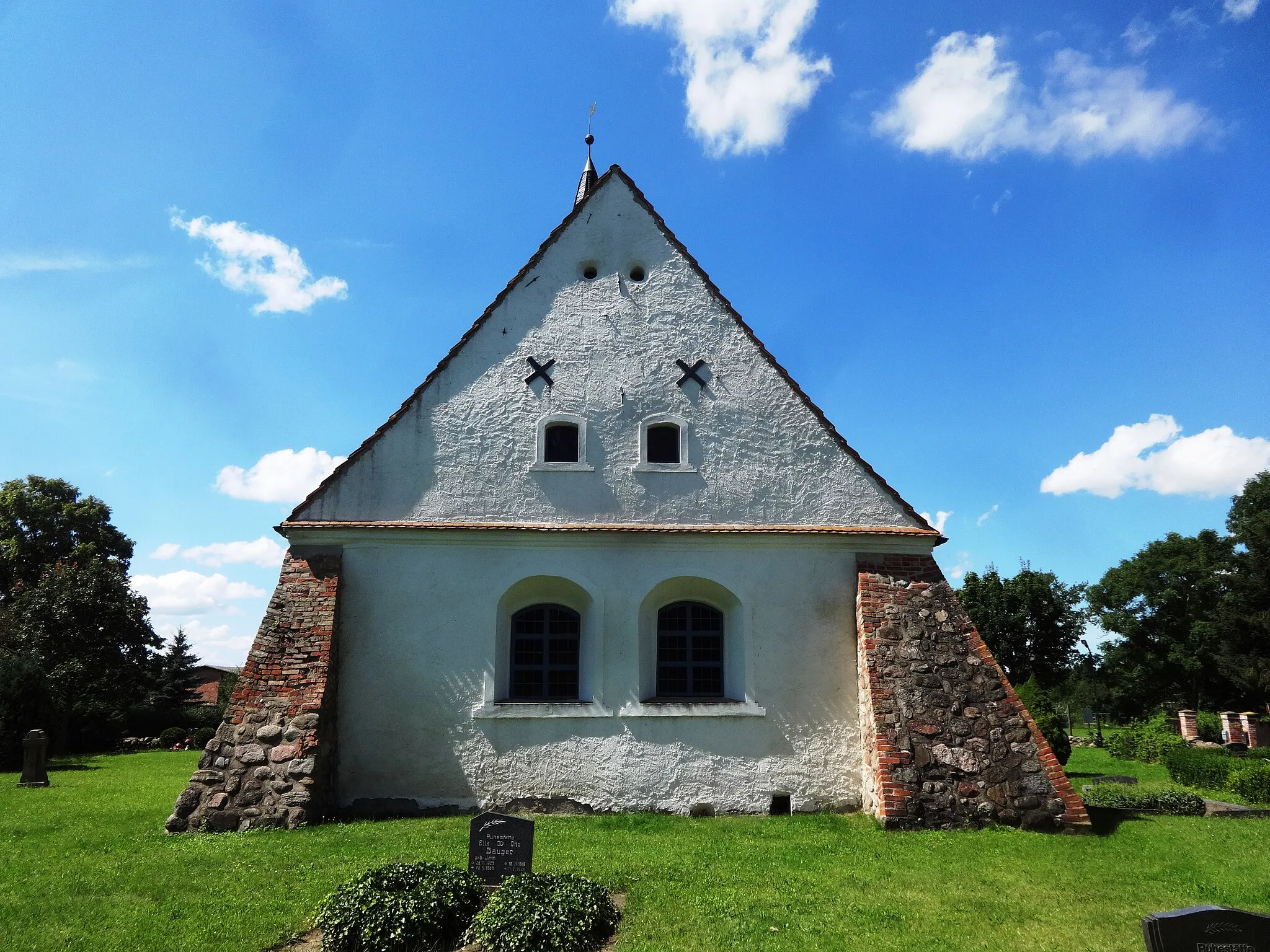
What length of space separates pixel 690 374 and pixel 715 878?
317 inches

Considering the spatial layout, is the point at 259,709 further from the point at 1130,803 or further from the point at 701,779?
the point at 1130,803

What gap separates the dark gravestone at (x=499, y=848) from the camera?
7648 mm

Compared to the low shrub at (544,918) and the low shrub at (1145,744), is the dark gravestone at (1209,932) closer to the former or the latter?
the low shrub at (544,918)

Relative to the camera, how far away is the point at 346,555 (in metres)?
12.4

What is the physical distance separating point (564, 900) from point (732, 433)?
8372mm

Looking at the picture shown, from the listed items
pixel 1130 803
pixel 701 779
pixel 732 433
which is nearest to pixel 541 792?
pixel 701 779

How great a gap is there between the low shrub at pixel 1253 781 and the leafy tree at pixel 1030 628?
60.1ft

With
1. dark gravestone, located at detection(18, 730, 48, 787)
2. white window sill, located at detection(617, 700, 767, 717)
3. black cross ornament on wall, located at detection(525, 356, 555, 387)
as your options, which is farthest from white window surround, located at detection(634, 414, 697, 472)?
dark gravestone, located at detection(18, 730, 48, 787)

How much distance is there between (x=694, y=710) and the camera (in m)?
12.2

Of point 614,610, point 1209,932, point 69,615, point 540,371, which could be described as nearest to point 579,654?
point 614,610

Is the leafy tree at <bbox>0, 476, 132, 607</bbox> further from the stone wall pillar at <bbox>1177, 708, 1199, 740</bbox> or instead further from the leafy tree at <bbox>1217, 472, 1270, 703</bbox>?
the leafy tree at <bbox>1217, 472, 1270, 703</bbox>

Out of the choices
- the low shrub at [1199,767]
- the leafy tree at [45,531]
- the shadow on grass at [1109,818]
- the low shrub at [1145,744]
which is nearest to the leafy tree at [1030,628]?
the low shrub at [1145,744]

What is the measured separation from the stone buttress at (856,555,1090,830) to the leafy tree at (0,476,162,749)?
24.1 meters

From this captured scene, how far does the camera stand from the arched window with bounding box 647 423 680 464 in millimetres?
13336
